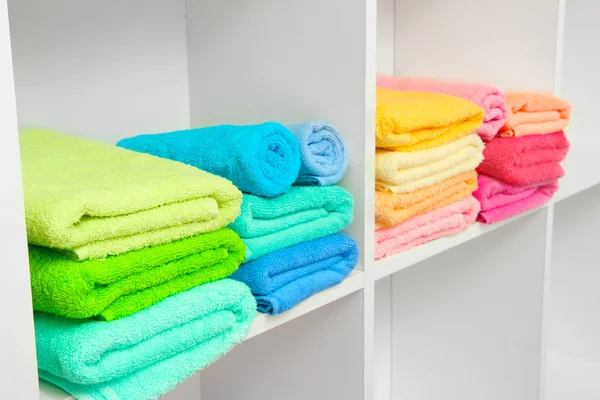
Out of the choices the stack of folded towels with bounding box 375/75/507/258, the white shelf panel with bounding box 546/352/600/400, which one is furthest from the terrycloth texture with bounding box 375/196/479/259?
the white shelf panel with bounding box 546/352/600/400

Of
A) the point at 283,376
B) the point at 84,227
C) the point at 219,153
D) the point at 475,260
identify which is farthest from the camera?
the point at 475,260

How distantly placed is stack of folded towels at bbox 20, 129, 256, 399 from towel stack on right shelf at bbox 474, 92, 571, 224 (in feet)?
1.75

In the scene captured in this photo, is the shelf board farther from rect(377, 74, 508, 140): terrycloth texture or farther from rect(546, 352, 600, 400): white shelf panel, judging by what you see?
rect(546, 352, 600, 400): white shelf panel

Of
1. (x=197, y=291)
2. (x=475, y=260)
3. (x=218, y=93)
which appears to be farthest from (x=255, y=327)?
(x=475, y=260)

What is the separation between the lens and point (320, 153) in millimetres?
814

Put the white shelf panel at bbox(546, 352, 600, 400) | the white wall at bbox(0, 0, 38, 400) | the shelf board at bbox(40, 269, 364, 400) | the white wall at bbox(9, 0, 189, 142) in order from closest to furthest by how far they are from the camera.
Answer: the white wall at bbox(0, 0, 38, 400) → the shelf board at bbox(40, 269, 364, 400) → the white wall at bbox(9, 0, 189, 142) → the white shelf panel at bbox(546, 352, 600, 400)

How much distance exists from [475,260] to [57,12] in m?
0.86

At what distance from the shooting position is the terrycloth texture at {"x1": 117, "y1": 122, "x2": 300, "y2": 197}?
0.73 metres

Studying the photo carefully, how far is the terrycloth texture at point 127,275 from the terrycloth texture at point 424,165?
0.27 meters

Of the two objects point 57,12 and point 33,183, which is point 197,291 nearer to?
point 33,183

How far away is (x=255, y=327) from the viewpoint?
711 millimetres

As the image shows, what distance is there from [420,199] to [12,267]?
57 cm

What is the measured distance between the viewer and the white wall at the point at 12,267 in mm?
449

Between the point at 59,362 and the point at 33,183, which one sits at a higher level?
the point at 33,183
